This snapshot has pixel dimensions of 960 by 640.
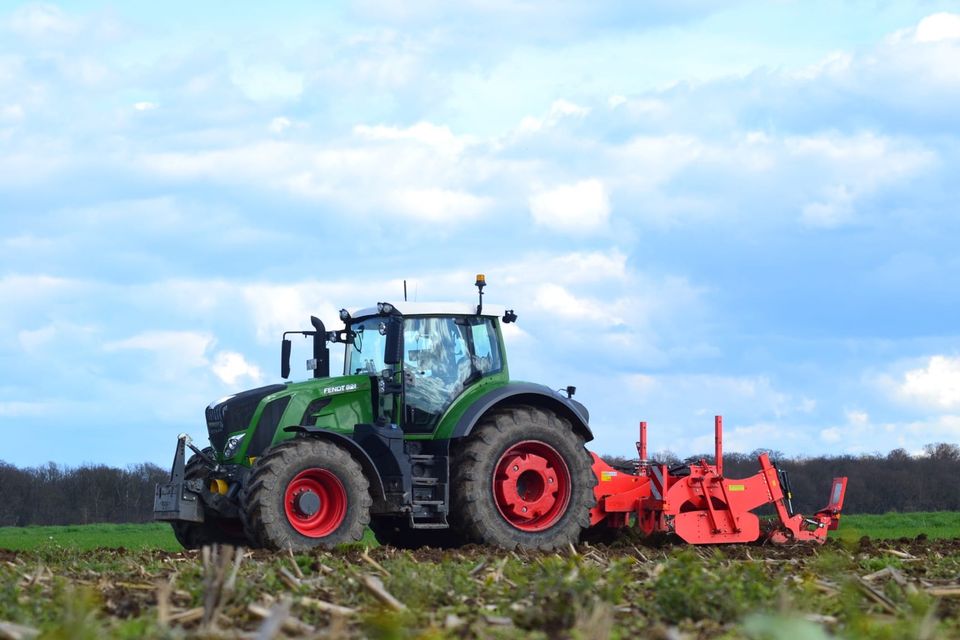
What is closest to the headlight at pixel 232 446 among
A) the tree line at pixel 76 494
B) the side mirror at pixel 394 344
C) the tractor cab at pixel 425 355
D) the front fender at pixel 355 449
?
the front fender at pixel 355 449

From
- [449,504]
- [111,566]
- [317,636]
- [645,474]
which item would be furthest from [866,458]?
[317,636]

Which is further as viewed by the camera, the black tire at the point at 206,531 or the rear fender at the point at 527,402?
the black tire at the point at 206,531

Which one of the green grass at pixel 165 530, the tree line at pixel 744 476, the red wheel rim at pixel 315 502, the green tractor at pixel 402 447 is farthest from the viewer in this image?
the tree line at pixel 744 476

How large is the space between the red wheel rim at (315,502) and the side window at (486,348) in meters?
2.55

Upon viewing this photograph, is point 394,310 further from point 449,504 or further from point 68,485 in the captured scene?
point 68,485

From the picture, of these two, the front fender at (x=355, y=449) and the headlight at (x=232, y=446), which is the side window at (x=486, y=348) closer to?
the front fender at (x=355, y=449)

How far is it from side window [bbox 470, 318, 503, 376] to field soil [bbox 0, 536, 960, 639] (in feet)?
19.7

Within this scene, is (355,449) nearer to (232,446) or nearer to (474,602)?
(232,446)

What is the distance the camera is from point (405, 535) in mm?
15812

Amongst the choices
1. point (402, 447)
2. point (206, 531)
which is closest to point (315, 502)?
point (402, 447)

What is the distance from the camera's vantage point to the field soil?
5.69m

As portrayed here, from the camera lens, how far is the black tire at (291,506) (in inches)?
504

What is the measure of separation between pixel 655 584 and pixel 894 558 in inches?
223

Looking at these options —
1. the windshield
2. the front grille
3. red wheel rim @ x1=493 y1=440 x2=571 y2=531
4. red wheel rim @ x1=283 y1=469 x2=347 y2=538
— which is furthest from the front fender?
red wheel rim @ x1=493 y1=440 x2=571 y2=531
